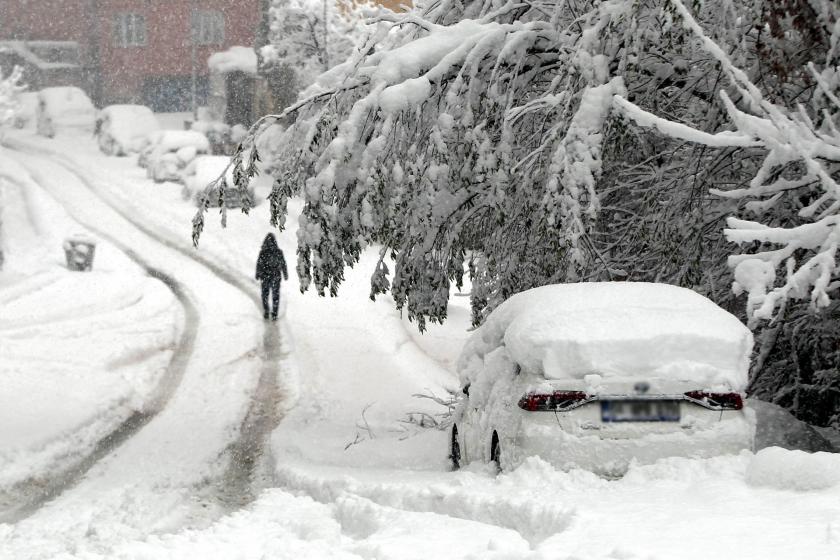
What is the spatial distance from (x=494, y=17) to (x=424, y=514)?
4647 mm

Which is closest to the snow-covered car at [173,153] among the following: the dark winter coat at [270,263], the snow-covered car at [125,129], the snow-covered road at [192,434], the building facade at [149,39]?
the snow-covered car at [125,129]

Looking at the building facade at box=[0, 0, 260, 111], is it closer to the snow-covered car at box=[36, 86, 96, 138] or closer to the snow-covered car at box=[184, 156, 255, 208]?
the snow-covered car at box=[36, 86, 96, 138]

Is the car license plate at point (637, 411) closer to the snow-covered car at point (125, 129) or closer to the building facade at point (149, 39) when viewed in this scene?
the snow-covered car at point (125, 129)

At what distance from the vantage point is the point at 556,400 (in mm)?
6672

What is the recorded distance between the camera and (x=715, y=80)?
28.5 feet

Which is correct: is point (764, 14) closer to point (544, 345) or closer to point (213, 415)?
point (544, 345)

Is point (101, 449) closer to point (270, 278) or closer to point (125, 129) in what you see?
point (270, 278)

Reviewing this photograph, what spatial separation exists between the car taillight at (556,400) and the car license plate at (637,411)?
145 mm

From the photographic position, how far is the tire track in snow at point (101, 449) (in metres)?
8.29

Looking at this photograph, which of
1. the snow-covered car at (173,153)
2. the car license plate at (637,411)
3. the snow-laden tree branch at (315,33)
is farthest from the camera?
the snow-covered car at (173,153)

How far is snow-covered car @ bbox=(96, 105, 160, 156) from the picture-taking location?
44688 millimetres

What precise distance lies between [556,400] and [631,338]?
0.59m

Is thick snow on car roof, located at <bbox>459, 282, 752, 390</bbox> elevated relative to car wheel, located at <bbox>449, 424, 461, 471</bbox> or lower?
elevated

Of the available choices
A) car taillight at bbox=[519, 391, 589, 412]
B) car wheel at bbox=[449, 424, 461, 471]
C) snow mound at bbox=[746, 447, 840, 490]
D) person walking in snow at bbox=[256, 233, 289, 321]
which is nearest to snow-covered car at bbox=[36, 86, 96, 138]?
person walking in snow at bbox=[256, 233, 289, 321]
